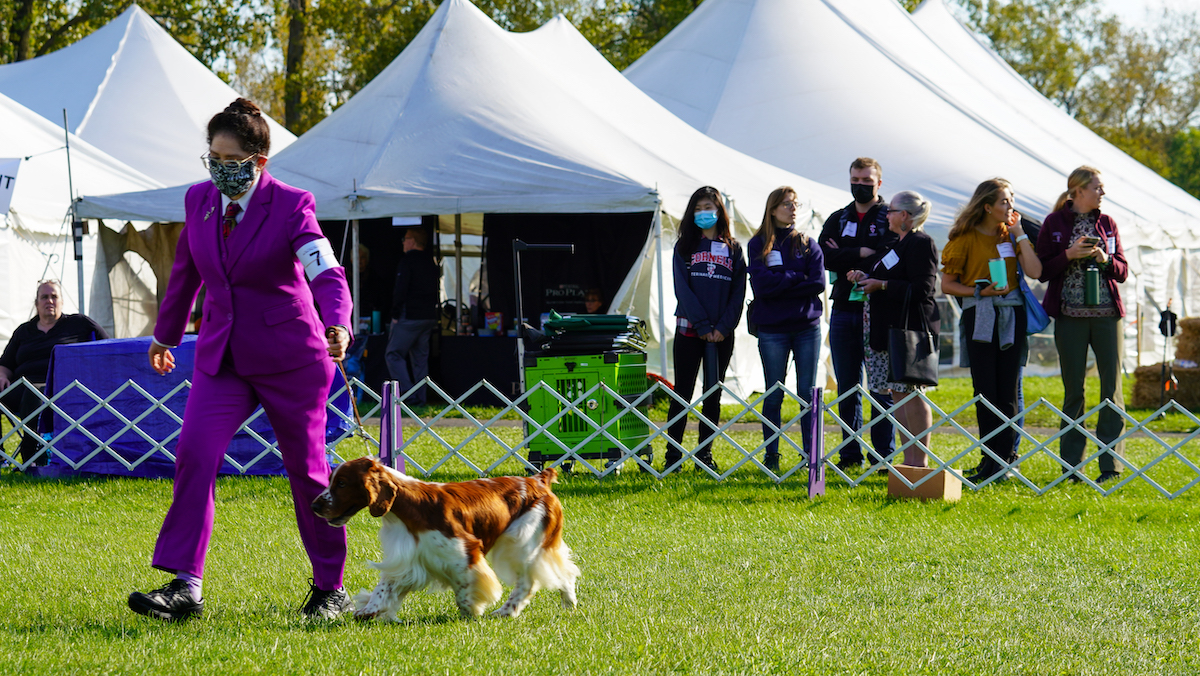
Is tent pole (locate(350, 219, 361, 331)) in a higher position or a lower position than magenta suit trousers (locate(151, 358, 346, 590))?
higher

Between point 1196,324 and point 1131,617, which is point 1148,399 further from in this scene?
point 1131,617

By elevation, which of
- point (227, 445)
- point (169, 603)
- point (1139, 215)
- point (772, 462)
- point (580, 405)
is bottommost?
point (772, 462)

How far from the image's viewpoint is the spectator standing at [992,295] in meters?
7.04

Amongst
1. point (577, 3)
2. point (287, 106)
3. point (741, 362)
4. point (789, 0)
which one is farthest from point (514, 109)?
point (577, 3)

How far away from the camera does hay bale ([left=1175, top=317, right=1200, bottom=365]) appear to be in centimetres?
1233

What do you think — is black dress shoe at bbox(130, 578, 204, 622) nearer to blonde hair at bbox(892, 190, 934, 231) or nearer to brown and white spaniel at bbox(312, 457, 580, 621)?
brown and white spaniel at bbox(312, 457, 580, 621)

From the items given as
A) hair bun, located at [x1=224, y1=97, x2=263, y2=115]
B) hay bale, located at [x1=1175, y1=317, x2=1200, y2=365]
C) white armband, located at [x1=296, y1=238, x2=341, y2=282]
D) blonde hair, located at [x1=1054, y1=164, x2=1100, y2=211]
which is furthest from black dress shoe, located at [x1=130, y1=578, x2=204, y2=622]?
hay bale, located at [x1=1175, y1=317, x2=1200, y2=365]

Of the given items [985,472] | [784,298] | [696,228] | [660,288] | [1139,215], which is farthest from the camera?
[1139,215]

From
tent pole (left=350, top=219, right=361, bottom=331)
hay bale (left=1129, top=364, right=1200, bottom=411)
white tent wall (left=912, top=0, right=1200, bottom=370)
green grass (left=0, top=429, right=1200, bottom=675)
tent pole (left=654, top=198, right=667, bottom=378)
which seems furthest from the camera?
white tent wall (left=912, top=0, right=1200, bottom=370)

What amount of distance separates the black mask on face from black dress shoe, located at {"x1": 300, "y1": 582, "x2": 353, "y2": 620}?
468 centimetres

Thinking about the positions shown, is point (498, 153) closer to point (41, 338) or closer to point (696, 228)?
point (696, 228)

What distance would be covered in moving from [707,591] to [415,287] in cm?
734

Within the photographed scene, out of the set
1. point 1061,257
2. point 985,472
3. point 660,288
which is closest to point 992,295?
point 1061,257

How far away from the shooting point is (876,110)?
58.1ft
